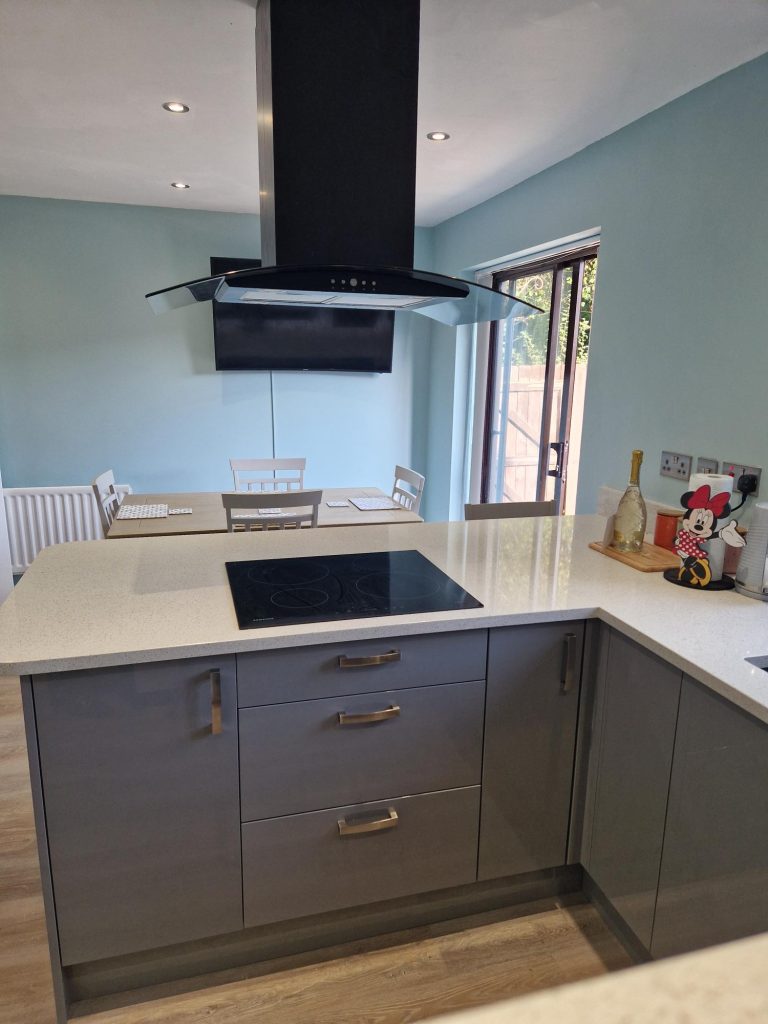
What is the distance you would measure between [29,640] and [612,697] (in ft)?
4.37

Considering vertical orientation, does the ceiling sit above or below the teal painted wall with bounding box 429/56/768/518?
above

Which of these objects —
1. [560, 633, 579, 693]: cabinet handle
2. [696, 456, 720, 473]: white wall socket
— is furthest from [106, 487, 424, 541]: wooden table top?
[560, 633, 579, 693]: cabinet handle

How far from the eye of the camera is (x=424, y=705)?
1569 mm

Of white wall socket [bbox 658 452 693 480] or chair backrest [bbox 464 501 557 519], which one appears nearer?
white wall socket [bbox 658 452 693 480]

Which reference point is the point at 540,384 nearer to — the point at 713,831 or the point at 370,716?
the point at 370,716

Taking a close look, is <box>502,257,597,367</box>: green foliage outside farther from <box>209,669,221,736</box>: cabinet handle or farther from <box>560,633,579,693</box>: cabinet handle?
<box>209,669,221,736</box>: cabinet handle

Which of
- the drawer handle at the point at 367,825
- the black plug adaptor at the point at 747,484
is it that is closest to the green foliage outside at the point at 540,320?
the black plug adaptor at the point at 747,484

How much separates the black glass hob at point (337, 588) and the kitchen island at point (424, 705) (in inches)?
2.1

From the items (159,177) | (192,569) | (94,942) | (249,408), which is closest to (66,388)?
(249,408)

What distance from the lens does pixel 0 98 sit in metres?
2.42

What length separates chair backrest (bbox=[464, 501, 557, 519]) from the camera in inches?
104

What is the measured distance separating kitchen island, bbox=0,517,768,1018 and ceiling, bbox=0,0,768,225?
1.54 meters

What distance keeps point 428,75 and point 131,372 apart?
2.83 metres

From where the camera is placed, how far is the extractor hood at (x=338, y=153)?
171cm
